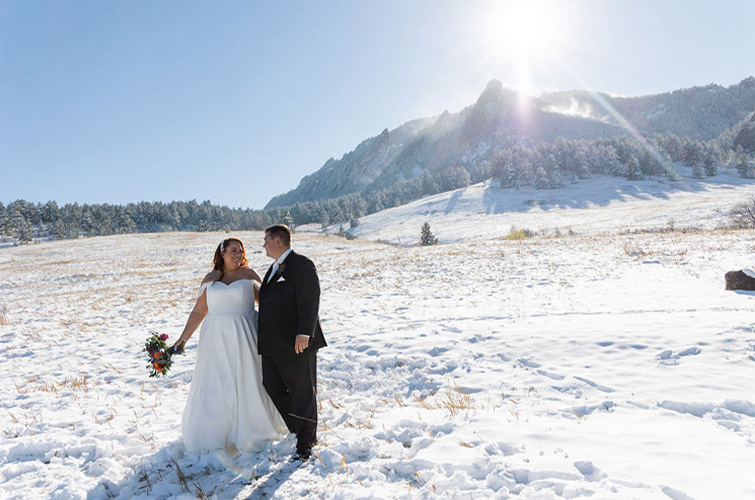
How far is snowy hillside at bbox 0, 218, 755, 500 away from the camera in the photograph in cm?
331

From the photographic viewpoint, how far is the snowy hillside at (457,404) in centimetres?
331

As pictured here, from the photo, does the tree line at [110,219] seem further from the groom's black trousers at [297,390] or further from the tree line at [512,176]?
the groom's black trousers at [297,390]

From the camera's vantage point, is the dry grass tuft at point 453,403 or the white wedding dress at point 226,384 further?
the dry grass tuft at point 453,403

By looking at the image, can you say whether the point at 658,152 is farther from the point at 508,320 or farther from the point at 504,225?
the point at 508,320

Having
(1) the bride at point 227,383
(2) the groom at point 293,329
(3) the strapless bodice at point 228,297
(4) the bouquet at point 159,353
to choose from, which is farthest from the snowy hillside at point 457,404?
(3) the strapless bodice at point 228,297

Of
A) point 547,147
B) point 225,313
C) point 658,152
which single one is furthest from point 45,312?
point 658,152

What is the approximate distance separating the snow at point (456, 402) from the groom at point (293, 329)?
475 millimetres

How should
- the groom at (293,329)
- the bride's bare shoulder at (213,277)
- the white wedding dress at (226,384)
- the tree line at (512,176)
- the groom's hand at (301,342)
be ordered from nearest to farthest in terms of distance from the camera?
the groom's hand at (301,342) → the groom at (293,329) → the white wedding dress at (226,384) → the bride's bare shoulder at (213,277) → the tree line at (512,176)

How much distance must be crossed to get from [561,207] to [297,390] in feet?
289

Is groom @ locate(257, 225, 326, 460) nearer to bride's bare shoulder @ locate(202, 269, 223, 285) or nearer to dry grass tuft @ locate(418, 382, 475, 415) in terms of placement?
bride's bare shoulder @ locate(202, 269, 223, 285)

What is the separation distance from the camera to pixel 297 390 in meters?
4.20

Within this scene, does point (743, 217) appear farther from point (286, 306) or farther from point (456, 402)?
point (286, 306)

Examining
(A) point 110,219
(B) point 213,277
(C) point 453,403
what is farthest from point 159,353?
(A) point 110,219

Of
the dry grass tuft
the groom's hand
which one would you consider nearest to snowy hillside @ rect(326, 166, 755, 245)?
the dry grass tuft
